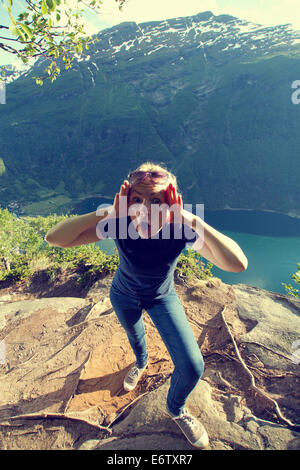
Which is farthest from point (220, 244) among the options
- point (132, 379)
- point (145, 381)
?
point (145, 381)

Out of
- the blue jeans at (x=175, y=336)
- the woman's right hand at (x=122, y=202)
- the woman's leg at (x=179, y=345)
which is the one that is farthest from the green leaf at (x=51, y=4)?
the woman's leg at (x=179, y=345)

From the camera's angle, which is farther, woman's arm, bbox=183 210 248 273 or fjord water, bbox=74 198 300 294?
fjord water, bbox=74 198 300 294

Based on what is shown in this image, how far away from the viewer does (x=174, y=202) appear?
2.37m

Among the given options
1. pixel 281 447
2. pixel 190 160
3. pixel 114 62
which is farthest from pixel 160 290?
pixel 114 62

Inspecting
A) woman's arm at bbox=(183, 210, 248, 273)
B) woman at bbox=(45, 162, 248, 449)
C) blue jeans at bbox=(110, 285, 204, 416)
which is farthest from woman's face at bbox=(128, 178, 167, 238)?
blue jeans at bbox=(110, 285, 204, 416)

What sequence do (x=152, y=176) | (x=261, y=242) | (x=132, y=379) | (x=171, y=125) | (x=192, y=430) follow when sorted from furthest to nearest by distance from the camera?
(x=171, y=125)
(x=261, y=242)
(x=132, y=379)
(x=192, y=430)
(x=152, y=176)

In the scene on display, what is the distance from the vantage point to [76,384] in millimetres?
4258

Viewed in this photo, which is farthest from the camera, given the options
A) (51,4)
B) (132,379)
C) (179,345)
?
(132,379)

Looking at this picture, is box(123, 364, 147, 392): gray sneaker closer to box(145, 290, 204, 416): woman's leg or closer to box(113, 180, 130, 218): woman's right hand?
box(145, 290, 204, 416): woman's leg

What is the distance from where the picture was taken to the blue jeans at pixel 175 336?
108 inches

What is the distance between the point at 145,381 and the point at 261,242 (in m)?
74.5

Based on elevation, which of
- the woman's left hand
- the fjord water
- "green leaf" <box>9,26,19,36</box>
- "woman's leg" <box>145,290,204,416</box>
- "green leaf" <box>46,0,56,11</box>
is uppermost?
"green leaf" <box>46,0,56,11</box>

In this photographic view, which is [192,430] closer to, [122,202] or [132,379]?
[132,379]

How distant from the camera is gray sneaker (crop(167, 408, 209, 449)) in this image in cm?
303
